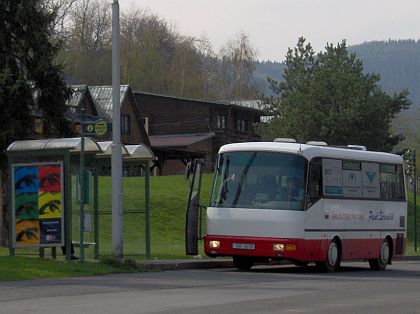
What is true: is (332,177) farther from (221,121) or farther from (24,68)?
(221,121)

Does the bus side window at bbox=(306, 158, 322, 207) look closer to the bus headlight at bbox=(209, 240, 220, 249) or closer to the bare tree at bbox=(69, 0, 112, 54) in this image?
the bus headlight at bbox=(209, 240, 220, 249)

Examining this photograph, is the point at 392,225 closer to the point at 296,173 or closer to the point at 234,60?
the point at 296,173

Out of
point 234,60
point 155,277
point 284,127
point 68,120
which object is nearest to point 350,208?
point 155,277

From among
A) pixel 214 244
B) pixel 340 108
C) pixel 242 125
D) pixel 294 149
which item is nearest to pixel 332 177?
pixel 294 149

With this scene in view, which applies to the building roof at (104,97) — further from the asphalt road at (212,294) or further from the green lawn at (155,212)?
the asphalt road at (212,294)

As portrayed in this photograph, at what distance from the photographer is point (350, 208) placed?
1120 inches

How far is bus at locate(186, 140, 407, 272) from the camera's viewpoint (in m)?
26.1

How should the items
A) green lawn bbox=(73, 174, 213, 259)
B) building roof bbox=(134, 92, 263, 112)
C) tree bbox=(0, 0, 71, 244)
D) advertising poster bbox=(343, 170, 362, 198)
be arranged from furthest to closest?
1. building roof bbox=(134, 92, 263, 112)
2. green lawn bbox=(73, 174, 213, 259)
3. tree bbox=(0, 0, 71, 244)
4. advertising poster bbox=(343, 170, 362, 198)

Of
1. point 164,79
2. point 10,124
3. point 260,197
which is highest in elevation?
point 164,79

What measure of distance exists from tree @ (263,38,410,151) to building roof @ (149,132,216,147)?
19.0m

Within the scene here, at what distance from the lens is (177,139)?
3570 inches

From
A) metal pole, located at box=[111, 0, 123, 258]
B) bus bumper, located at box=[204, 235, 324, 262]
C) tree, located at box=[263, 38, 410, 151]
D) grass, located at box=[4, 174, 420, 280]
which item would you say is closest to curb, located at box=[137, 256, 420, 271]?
metal pole, located at box=[111, 0, 123, 258]

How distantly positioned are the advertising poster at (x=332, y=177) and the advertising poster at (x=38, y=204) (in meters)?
6.47

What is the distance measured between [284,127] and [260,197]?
137ft
